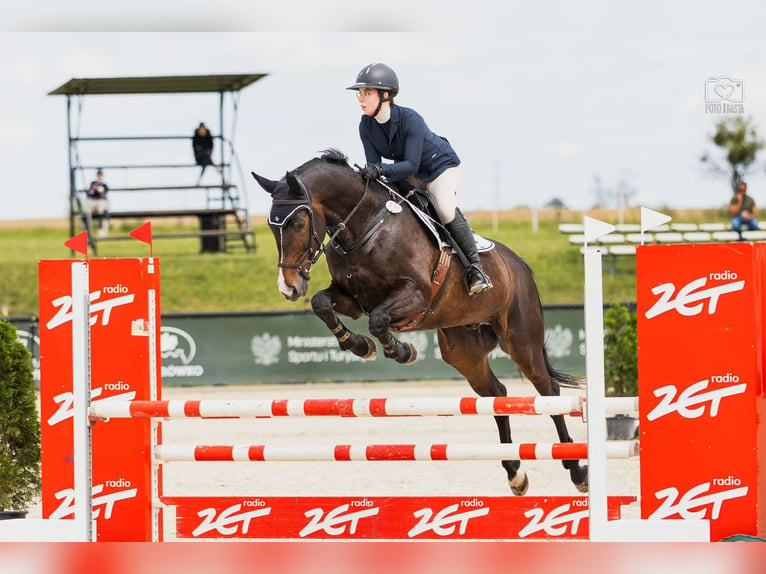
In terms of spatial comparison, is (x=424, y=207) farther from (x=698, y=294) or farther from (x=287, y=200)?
(x=698, y=294)

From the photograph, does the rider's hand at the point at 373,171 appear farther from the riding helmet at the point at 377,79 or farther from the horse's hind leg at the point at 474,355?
the horse's hind leg at the point at 474,355

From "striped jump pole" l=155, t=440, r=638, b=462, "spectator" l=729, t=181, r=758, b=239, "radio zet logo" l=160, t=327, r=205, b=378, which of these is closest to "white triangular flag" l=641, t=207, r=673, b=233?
"striped jump pole" l=155, t=440, r=638, b=462

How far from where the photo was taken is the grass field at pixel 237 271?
18.5m

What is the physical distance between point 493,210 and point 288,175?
62.7 feet

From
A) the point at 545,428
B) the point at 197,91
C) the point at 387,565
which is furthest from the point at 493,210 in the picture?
the point at 387,565

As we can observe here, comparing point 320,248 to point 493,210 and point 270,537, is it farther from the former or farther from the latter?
point 493,210

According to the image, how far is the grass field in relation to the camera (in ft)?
60.8

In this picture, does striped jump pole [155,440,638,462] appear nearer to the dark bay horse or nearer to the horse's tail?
the dark bay horse

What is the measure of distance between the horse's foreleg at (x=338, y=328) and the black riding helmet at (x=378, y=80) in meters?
A: 0.87

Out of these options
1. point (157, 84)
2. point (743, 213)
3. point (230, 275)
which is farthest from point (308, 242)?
point (743, 213)

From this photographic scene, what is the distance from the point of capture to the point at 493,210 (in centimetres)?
2312

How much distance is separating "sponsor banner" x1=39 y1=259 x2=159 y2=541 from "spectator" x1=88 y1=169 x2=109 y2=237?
47.7 ft

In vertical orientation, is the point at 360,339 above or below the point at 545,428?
above

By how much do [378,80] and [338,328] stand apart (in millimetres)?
1092
